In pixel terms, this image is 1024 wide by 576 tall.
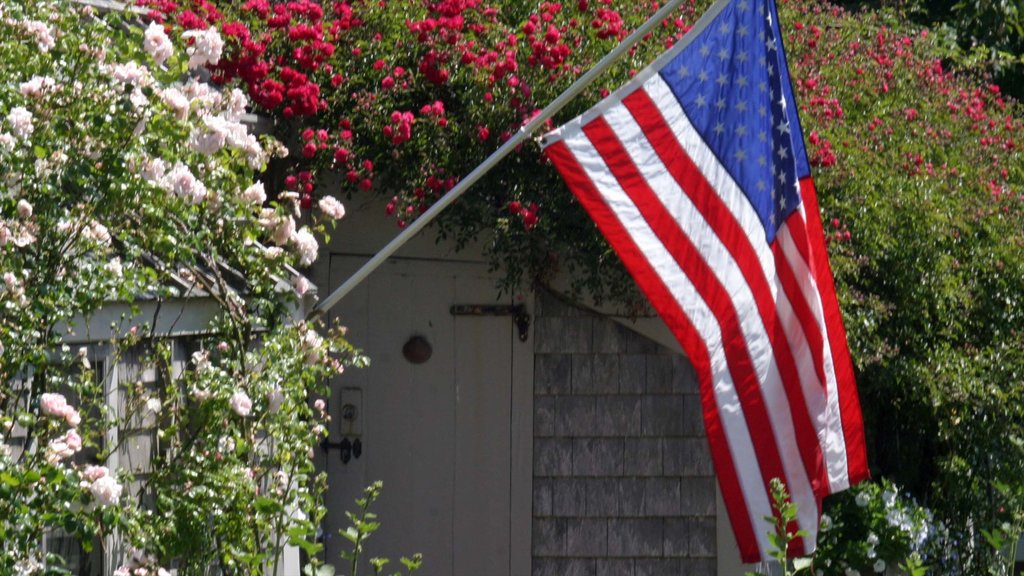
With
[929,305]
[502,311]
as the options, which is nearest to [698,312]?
[502,311]

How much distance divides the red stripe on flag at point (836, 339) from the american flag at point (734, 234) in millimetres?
10

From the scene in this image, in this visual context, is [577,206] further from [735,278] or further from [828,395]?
[828,395]

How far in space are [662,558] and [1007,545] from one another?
5.83ft

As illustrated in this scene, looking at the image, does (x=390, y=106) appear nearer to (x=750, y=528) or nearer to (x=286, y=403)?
(x=286, y=403)

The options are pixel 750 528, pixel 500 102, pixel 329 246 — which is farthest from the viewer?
pixel 329 246

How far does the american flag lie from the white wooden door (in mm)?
2156

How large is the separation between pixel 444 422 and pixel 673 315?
2.47 metres

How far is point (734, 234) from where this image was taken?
5.18 m

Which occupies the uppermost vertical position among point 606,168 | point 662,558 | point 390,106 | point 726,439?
point 390,106

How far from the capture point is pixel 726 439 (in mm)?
5227

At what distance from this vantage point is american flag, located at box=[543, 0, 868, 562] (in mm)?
5035

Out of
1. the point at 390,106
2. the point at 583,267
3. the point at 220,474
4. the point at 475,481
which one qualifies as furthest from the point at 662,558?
the point at 220,474

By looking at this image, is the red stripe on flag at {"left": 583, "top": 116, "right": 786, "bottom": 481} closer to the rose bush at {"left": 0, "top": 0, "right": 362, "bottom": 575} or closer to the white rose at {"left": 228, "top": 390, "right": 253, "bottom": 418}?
the rose bush at {"left": 0, "top": 0, "right": 362, "bottom": 575}

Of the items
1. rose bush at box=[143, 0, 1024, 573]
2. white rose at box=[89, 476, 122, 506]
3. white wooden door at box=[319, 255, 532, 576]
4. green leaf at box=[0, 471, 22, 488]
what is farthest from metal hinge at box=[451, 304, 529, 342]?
green leaf at box=[0, 471, 22, 488]
